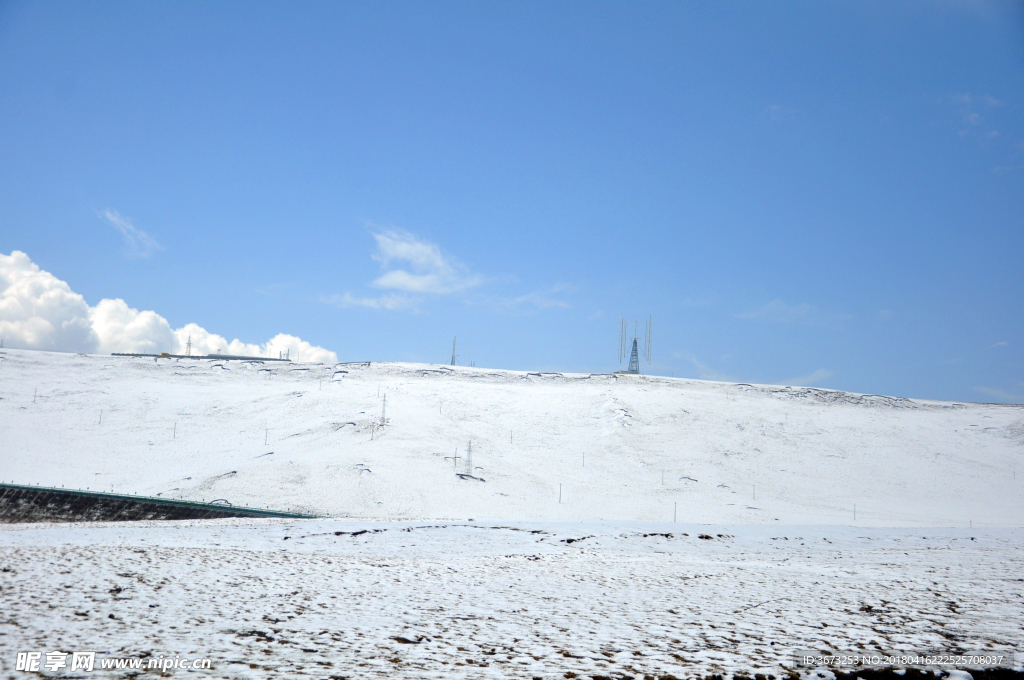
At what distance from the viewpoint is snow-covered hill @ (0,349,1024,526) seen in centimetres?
4019

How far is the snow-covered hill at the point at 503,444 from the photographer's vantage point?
40.2 metres

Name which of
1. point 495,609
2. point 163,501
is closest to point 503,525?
point 495,609

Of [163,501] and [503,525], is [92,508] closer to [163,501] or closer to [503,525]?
[163,501]

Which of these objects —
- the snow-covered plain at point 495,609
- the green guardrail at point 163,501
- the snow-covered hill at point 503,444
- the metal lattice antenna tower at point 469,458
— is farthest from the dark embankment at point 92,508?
the snow-covered plain at point 495,609

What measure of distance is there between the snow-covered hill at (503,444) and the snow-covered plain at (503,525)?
0.33m

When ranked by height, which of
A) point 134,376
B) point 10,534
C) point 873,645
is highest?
point 134,376

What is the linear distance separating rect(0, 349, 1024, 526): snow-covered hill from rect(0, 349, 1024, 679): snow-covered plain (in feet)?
1.10

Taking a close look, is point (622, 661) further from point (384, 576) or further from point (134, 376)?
point (134, 376)

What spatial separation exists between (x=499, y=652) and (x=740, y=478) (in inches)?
1681

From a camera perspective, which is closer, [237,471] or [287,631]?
[287,631]

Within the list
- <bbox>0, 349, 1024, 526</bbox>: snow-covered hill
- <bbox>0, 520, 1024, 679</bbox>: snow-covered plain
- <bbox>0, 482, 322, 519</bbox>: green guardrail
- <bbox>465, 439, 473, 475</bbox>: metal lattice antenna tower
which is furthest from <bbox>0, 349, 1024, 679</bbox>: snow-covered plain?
<bbox>0, 482, 322, 519</bbox>: green guardrail

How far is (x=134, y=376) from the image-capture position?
67.5 meters

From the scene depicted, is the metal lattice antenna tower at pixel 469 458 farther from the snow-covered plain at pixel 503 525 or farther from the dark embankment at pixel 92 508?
the dark embankment at pixel 92 508

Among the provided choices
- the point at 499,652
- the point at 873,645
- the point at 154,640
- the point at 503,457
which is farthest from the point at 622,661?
the point at 503,457
